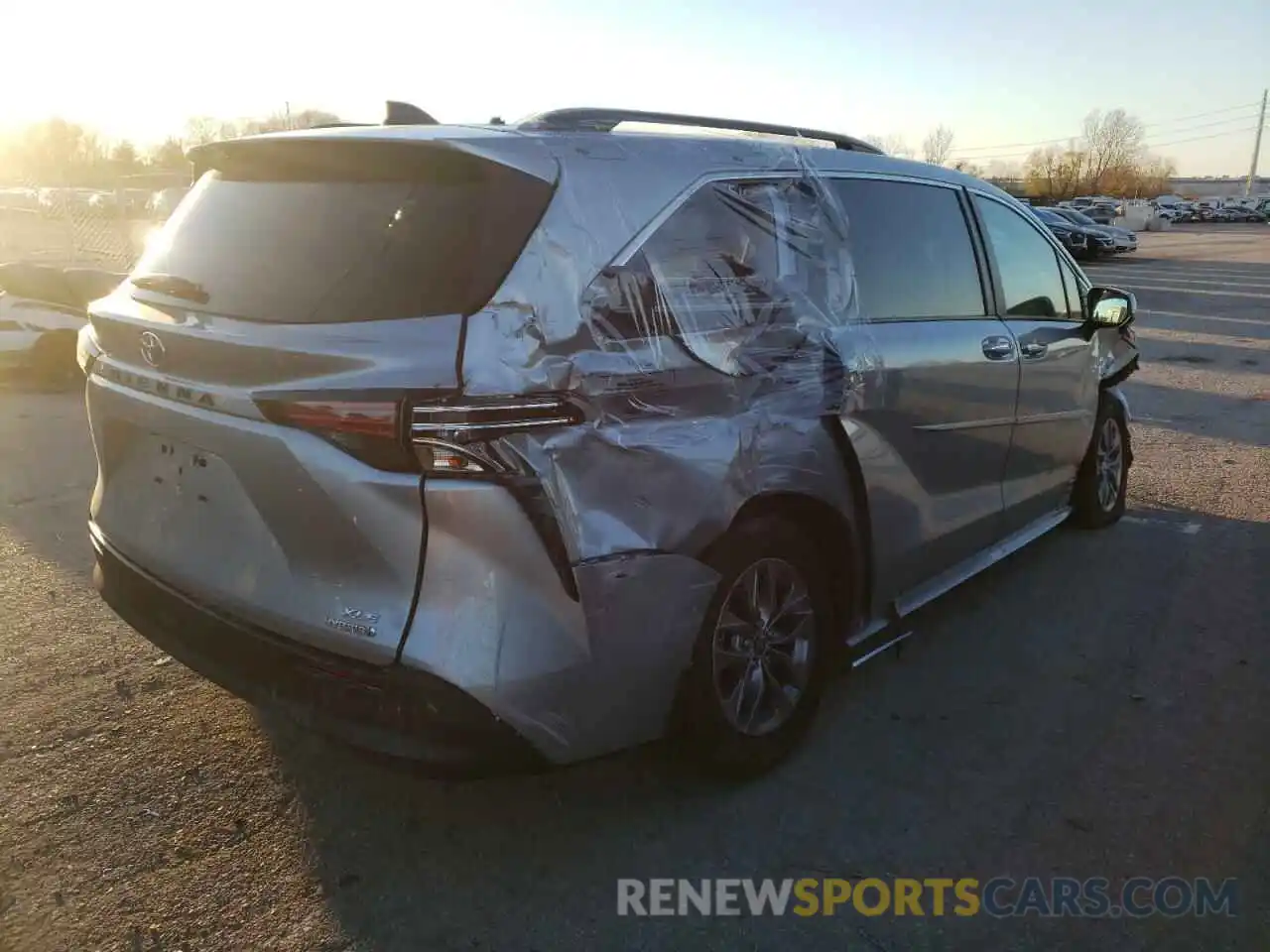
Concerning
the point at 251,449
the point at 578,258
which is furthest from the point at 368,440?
the point at 578,258

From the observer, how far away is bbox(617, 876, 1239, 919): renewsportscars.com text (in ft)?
8.36

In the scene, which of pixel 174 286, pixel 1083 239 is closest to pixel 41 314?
pixel 174 286

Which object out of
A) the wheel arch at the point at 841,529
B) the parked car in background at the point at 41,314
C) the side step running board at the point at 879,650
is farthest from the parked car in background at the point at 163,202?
the wheel arch at the point at 841,529

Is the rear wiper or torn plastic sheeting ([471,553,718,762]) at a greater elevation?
the rear wiper

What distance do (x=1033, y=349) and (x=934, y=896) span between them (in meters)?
2.61

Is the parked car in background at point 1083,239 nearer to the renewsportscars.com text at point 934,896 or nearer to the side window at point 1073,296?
the side window at point 1073,296

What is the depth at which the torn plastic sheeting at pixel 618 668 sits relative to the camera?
2328mm

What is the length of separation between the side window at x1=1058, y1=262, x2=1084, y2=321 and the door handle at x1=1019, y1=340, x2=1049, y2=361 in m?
0.55

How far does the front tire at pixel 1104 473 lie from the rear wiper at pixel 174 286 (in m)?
4.40

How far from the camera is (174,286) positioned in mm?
2719

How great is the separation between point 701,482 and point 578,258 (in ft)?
2.21

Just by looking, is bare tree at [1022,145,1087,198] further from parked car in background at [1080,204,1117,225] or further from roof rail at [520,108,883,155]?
roof rail at [520,108,883,155]

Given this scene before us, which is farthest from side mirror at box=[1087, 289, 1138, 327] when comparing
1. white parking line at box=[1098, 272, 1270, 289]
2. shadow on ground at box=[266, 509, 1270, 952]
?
white parking line at box=[1098, 272, 1270, 289]

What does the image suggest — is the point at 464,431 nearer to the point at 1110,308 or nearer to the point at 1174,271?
the point at 1110,308
